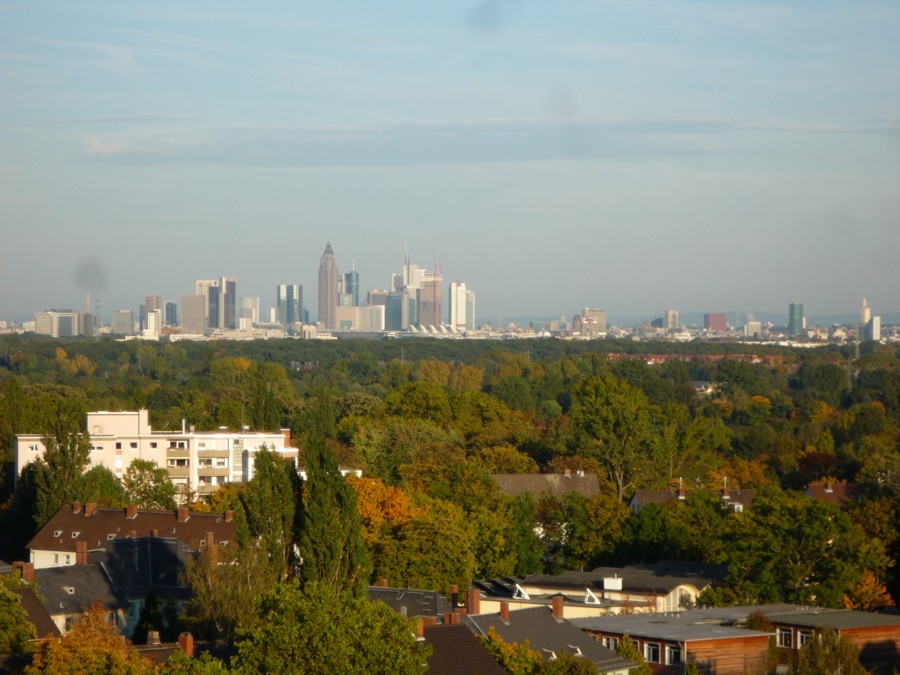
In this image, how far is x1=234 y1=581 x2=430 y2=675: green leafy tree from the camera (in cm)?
2098

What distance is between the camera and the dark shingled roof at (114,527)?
41.5 metres

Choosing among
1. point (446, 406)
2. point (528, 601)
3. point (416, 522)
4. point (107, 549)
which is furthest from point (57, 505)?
point (446, 406)

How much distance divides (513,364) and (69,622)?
101 m

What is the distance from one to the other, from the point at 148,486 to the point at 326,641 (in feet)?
105

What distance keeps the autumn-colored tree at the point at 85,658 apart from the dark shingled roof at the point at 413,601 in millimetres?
9164

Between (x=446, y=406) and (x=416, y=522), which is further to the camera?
(x=446, y=406)

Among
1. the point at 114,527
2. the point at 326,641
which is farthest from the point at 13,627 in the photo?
the point at 114,527

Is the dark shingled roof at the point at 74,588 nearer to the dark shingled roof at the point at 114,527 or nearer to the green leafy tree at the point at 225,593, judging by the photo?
the green leafy tree at the point at 225,593

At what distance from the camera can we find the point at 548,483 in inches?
2178

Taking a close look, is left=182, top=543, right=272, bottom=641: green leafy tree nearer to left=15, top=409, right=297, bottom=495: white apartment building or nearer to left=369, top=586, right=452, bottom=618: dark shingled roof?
left=369, top=586, right=452, bottom=618: dark shingled roof

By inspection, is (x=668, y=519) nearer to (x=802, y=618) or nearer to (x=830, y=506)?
(x=830, y=506)

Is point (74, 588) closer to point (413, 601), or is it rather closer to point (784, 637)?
point (413, 601)

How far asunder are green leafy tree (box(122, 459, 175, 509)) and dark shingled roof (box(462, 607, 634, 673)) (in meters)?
22.9

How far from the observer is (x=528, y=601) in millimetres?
33875
